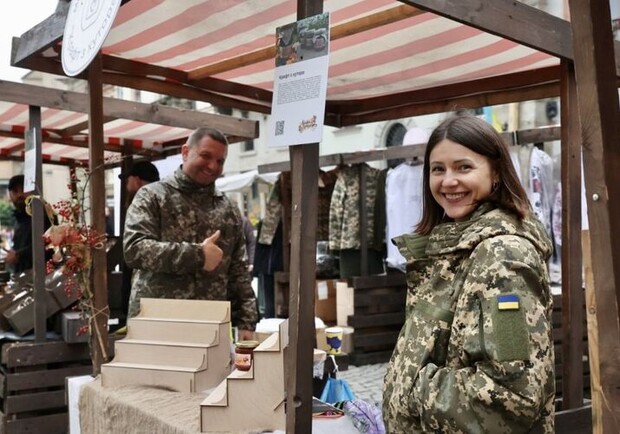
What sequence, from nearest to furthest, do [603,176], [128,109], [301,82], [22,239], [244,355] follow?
[603,176] < [301,82] < [244,355] < [128,109] < [22,239]

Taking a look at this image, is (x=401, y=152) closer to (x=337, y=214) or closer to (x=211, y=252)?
(x=337, y=214)

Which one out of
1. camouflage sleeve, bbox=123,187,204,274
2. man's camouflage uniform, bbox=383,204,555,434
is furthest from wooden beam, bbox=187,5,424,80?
man's camouflage uniform, bbox=383,204,555,434

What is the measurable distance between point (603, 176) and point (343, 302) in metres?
6.37

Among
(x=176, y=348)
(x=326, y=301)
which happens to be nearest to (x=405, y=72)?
(x=176, y=348)

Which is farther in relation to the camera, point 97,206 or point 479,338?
point 97,206

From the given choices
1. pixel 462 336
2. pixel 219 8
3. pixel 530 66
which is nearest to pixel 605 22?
pixel 462 336

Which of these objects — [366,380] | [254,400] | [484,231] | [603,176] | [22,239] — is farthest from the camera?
[22,239]

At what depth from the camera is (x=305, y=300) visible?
2.14 m

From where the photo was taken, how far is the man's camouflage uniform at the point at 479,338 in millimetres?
1462

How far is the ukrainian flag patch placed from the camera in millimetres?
1462

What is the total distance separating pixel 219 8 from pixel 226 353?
176 cm

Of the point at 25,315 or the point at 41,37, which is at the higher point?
the point at 41,37

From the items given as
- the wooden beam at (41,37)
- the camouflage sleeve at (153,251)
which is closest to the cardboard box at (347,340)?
the camouflage sleeve at (153,251)

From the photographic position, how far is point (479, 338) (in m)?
1.50
